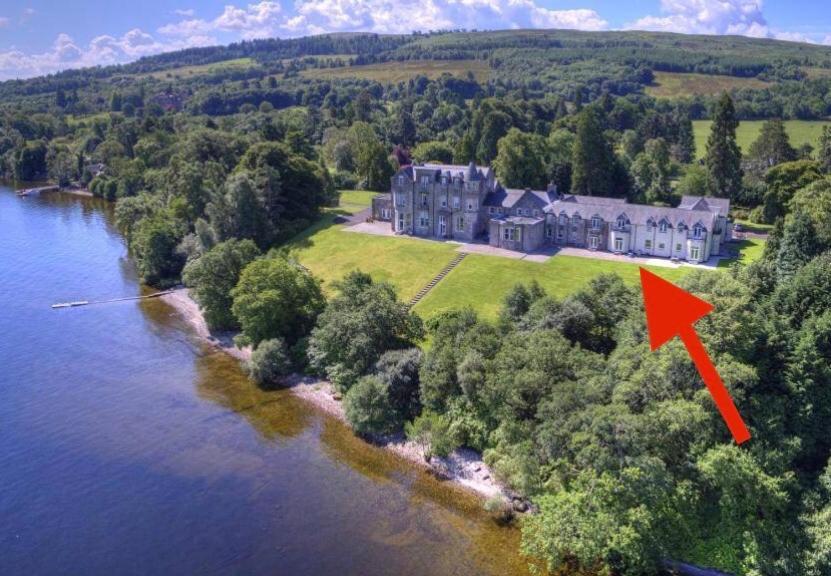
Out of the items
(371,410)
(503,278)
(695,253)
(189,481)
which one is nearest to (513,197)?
(503,278)

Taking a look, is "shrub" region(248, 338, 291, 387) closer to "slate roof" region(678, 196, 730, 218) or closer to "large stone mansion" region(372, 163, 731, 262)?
"large stone mansion" region(372, 163, 731, 262)

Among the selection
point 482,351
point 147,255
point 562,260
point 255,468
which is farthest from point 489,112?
point 255,468

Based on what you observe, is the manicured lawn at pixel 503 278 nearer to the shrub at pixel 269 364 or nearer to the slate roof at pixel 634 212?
the slate roof at pixel 634 212

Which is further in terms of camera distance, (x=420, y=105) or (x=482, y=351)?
(x=420, y=105)

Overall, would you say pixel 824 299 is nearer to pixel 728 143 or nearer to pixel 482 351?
pixel 482 351

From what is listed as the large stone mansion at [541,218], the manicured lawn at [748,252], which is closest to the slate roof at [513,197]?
the large stone mansion at [541,218]

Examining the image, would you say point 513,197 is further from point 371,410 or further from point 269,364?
point 371,410
